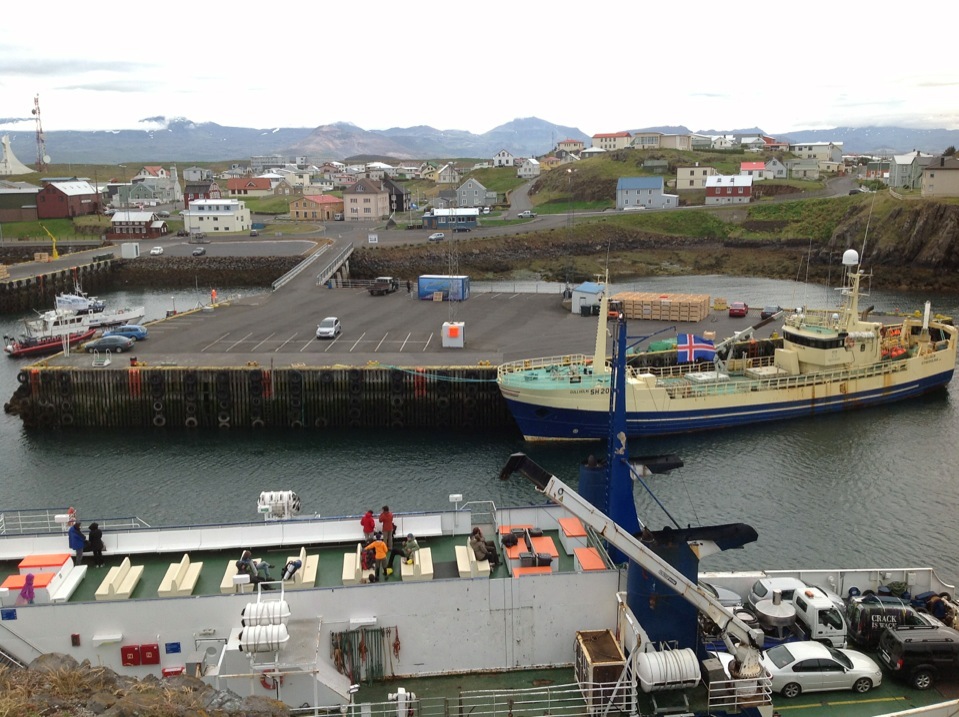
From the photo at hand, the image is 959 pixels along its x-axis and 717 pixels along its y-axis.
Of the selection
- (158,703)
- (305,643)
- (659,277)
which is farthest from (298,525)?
(659,277)

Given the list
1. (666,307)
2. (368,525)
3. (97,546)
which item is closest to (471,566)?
(368,525)

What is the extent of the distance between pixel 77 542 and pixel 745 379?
32.6 m

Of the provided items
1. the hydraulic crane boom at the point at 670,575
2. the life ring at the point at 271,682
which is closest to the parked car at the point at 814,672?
the hydraulic crane boom at the point at 670,575

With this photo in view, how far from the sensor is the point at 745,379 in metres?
40.2

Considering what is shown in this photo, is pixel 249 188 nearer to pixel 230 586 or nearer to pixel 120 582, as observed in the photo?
pixel 120 582

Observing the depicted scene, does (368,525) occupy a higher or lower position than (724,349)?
higher

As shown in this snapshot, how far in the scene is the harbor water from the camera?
28531 millimetres

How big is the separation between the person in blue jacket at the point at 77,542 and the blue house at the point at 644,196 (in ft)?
374

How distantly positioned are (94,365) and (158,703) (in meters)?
34.6

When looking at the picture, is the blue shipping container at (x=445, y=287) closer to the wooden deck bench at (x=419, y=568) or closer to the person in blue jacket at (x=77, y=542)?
the person in blue jacket at (x=77, y=542)

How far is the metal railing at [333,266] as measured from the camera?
2751 inches

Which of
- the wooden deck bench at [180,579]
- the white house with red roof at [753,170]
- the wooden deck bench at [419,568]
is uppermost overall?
the white house with red roof at [753,170]

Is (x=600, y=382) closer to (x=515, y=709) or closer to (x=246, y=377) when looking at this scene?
(x=246, y=377)

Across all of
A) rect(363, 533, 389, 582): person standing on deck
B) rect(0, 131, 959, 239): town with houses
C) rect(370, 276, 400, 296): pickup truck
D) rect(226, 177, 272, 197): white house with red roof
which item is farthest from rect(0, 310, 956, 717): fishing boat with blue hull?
rect(226, 177, 272, 197): white house with red roof
